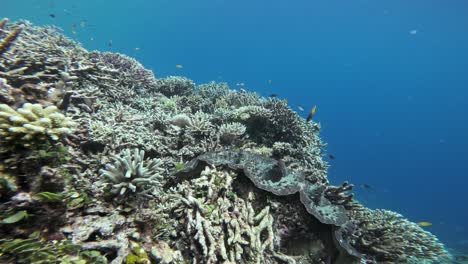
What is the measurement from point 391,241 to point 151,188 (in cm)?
477

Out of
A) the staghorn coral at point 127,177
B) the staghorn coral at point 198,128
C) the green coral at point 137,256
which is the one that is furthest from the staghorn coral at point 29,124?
the staghorn coral at point 198,128

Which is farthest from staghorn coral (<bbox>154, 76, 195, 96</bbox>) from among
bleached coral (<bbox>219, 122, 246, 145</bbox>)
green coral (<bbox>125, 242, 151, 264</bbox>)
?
green coral (<bbox>125, 242, 151, 264</bbox>)

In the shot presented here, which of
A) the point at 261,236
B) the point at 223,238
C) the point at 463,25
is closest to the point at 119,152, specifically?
the point at 223,238

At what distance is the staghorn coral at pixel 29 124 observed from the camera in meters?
2.37

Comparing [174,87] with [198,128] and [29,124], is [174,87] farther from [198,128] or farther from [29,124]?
[29,124]

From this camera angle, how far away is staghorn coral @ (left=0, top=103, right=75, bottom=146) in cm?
237

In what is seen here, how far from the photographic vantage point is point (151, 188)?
11.0 ft

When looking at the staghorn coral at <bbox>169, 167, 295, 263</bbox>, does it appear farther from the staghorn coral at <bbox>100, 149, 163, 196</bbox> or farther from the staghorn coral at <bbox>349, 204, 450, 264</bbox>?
the staghorn coral at <bbox>349, 204, 450, 264</bbox>

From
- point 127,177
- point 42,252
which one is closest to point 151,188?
point 127,177

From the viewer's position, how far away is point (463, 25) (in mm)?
93000

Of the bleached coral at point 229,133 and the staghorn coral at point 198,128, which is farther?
the bleached coral at point 229,133

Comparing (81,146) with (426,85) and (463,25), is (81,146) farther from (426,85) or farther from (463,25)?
(426,85)

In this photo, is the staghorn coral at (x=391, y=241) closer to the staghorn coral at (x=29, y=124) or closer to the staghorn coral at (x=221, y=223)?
the staghorn coral at (x=221, y=223)

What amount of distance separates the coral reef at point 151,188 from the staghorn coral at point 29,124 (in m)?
0.01
